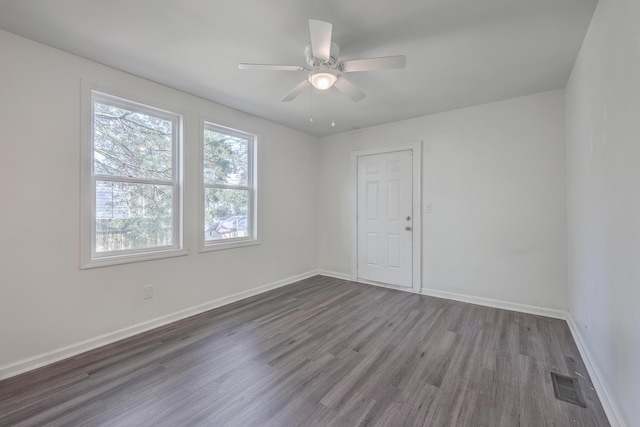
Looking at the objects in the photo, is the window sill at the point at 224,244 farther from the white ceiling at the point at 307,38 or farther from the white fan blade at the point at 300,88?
the white fan blade at the point at 300,88

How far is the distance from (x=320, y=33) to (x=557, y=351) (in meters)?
3.04

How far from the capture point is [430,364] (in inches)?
83.6

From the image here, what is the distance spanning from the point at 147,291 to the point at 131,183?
107 cm

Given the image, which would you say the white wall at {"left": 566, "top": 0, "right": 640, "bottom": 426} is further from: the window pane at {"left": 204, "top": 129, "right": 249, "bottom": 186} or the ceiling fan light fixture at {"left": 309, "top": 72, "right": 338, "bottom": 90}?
the window pane at {"left": 204, "top": 129, "right": 249, "bottom": 186}

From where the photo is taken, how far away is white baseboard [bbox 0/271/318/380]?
6.60 ft

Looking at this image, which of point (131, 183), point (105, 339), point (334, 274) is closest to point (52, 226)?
point (131, 183)

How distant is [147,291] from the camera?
273cm

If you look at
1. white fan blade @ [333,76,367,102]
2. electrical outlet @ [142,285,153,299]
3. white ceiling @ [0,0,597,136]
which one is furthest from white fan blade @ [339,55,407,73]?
electrical outlet @ [142,285,153,299]

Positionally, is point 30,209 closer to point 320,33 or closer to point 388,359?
point 320,33

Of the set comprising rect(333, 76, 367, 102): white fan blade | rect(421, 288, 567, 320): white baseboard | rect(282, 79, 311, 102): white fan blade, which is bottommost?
rect(421, 288, 567, 320): white baseboard

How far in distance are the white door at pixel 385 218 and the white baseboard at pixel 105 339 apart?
185cm

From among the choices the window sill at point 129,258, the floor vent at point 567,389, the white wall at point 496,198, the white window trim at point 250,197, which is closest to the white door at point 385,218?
the white wall at point 496,198

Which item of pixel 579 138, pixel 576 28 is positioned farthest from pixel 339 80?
pixel 579 138

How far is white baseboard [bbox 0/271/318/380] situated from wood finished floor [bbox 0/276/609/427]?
0.08 meters
